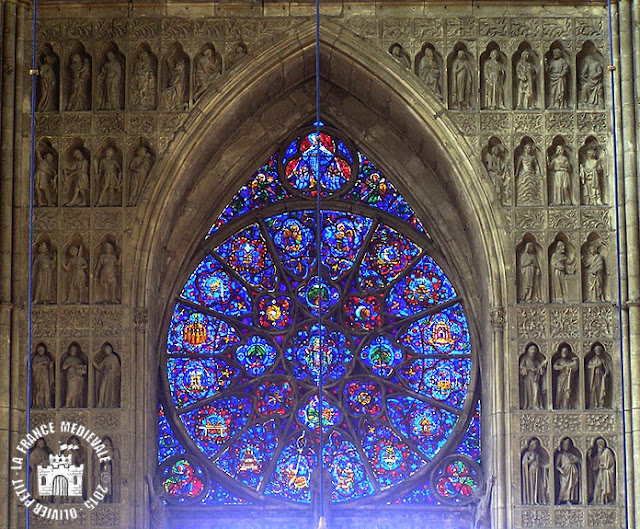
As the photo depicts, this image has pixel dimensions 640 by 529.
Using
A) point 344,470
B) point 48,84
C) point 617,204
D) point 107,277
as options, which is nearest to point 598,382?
point 617,204

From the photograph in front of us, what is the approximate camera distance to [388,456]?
73.1 ft

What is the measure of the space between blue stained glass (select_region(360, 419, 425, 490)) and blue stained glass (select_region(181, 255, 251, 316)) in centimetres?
210

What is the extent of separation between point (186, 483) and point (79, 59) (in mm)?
5043

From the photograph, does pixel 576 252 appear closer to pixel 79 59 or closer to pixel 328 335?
pixel 328 335

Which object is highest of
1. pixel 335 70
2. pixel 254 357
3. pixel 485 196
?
pixel 335 70

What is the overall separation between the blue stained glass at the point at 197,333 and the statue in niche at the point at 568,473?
4.11m

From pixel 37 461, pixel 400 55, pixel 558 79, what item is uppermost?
pixel 400 55

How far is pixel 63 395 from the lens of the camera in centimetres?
2130

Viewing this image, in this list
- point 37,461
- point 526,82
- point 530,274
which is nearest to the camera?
point 37,461

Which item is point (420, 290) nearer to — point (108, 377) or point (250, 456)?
point (250, 456)

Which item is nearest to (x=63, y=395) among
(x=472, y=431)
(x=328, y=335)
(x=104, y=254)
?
(x=104, y=254)

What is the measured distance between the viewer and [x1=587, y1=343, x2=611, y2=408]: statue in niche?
21328 millimetres

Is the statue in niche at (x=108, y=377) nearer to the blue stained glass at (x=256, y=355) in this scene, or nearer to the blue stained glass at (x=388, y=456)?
the blue stained glass at (x=256, y=355)

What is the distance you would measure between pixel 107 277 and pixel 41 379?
4.44 feet
